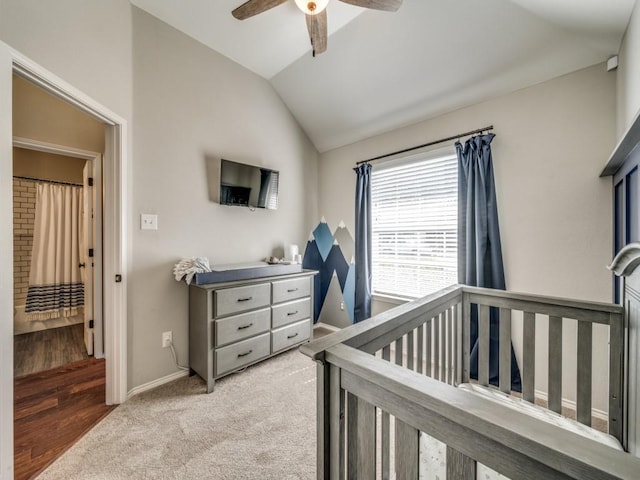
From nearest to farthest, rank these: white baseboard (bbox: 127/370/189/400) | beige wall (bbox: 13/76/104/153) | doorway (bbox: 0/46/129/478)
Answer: doorway (bbox: 0/46/129/478) → white baseboard (bbox: 127/370/189/400) → beige wall (bbox: 13/76/104/153)

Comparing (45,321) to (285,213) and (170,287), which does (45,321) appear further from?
(285,213)

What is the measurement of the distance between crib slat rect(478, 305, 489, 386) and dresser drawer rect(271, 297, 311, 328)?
1.63 metres

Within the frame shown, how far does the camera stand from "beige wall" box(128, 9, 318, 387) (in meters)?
2.04

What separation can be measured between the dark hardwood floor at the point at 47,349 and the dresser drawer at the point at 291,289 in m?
2.00

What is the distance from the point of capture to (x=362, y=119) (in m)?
2.87

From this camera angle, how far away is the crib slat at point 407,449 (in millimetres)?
660

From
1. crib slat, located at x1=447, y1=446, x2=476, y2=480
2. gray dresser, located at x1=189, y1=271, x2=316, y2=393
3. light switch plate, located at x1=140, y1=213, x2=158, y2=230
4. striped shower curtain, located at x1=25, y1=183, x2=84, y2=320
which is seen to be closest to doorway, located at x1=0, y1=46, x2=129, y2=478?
light switch plate, located at x1=140, y1=213, x2=158, y2=230

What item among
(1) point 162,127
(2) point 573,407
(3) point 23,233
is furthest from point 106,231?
(2) point 573,407

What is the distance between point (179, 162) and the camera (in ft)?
7.39

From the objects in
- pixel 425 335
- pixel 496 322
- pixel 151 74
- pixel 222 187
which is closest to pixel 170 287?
pixel 222 187

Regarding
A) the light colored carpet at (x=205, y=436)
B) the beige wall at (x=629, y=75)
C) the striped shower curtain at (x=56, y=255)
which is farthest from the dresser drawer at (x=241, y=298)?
the striped shower curtain at (x=56, y=255)

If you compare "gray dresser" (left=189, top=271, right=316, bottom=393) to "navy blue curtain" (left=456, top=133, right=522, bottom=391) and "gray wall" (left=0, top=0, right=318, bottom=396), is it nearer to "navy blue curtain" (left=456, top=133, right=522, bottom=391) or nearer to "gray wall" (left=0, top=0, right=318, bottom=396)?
"gray wall" (left=0, top=0, right=318, bottom=396)

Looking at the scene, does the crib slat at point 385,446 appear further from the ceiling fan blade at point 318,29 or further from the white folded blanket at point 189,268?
the ceiling fan blade at point 318,29

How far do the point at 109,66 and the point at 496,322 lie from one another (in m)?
3.30
